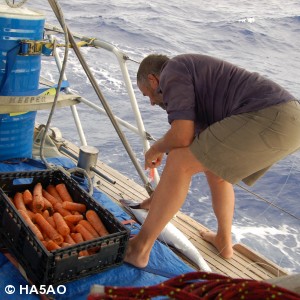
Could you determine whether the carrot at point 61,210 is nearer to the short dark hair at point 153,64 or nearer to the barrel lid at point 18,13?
the short dark hair at point 153,64

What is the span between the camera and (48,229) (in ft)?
7.29

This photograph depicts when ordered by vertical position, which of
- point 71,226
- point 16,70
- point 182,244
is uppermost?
point 16,70

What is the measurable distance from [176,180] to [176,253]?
63 cm

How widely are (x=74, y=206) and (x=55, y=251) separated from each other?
0.58 m

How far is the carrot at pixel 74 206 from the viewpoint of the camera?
2430 millimetres

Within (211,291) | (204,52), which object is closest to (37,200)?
(211,291)

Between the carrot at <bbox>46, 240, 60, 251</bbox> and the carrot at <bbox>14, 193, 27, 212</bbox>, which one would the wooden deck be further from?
the carrot at <bbox>46, 240, 60, 251</bbox>

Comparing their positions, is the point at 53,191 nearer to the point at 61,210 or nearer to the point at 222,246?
the point at 61,210

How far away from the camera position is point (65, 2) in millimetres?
19266

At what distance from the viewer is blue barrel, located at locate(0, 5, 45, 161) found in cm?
284

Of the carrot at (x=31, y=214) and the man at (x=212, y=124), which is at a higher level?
the man at (x=212, y=124)

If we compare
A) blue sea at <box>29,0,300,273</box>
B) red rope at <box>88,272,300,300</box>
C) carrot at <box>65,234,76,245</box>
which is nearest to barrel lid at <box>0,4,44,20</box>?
blue sea at <box>29,0,300,273</box>

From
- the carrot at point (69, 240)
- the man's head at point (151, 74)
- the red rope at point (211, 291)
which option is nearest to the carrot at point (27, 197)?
the carrot at point (69, 240)

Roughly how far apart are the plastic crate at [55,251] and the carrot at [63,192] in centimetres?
19
